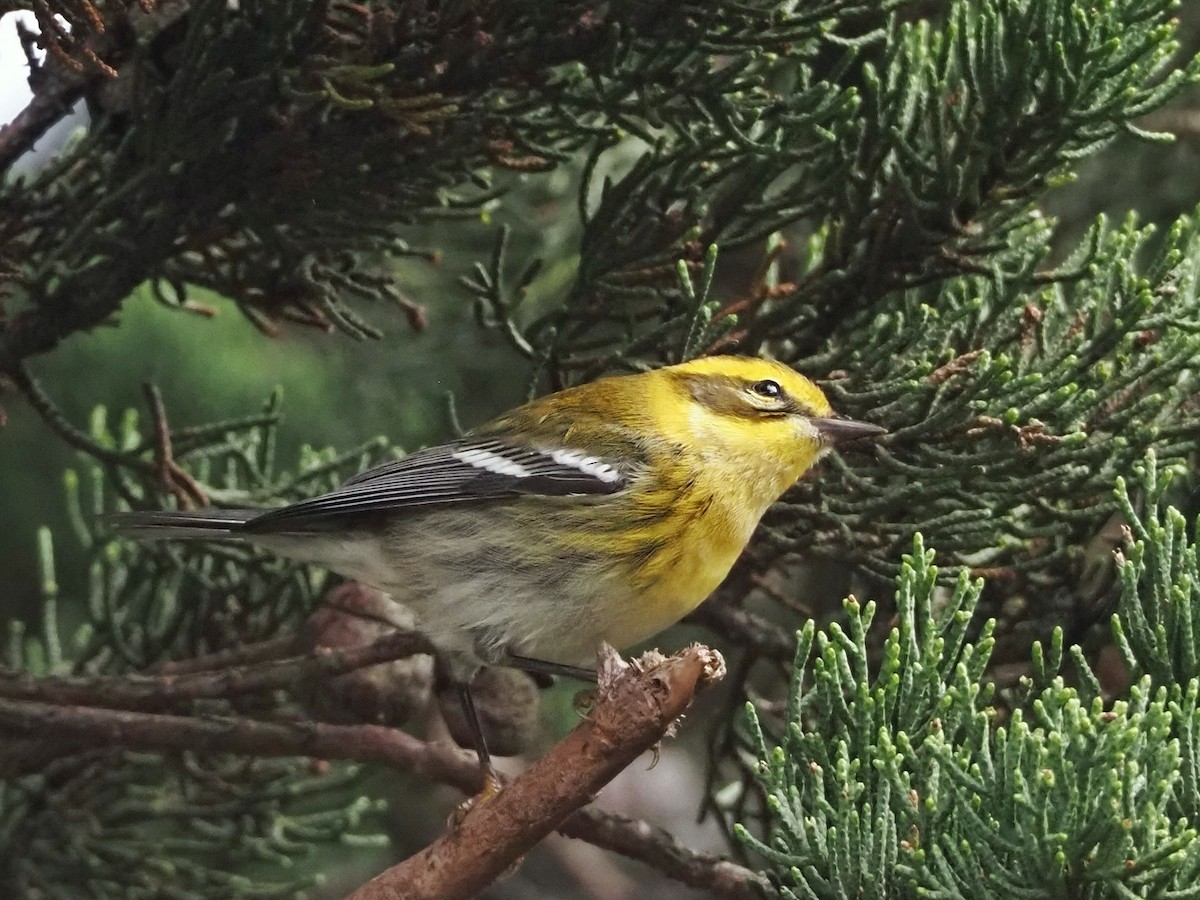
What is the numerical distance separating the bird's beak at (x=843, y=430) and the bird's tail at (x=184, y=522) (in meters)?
1.07

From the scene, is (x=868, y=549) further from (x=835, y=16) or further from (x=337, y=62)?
(x=337, y=62)

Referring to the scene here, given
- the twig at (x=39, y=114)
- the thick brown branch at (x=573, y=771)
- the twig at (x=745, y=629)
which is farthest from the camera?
the twig at (x=745, y=629)

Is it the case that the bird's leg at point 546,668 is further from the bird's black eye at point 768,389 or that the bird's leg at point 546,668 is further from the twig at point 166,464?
the twig at point 166,464

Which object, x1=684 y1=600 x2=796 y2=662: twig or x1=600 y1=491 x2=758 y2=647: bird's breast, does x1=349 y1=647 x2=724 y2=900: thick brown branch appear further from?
x1=684 y1=600 x2=796 y2=662: twig

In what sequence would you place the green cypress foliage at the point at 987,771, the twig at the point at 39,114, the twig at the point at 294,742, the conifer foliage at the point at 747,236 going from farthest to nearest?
1. the twig at the point at 294,742
2. the twig at the point at 39,114
3. the conifer foliage at the point at 747,236
4. the green cypress foliage at the point at 987,771

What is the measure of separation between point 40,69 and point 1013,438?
1849 mm

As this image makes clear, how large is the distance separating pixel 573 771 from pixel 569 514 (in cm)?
86

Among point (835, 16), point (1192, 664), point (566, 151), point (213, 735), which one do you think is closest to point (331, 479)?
point (213, 735)

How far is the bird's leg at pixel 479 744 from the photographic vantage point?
101 inches

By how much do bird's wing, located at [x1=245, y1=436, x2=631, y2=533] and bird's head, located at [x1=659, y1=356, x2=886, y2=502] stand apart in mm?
217

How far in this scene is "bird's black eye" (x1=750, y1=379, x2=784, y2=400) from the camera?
105 inches

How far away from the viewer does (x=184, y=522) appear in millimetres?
2732

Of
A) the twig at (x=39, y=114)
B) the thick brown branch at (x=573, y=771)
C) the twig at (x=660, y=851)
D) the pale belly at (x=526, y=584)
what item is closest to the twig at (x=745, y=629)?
the pale belly at (x=526, y=584)

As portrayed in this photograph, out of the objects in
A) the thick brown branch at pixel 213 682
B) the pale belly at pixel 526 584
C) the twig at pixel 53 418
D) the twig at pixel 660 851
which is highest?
the twig at pixel 53 418
